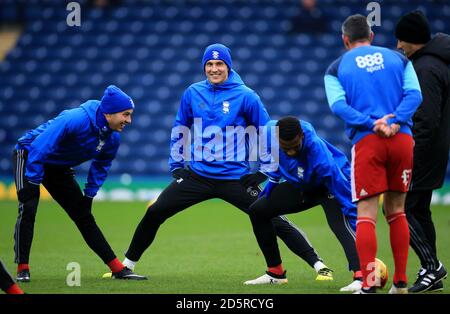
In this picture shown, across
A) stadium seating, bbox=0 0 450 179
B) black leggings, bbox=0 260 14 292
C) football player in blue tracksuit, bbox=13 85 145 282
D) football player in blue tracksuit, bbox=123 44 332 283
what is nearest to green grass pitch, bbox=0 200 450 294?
football player in blue tracksuit, bbox=13 85 145 282

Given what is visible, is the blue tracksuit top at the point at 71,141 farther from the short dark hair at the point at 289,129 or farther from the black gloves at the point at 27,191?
the short dark hair at the point at 289,129

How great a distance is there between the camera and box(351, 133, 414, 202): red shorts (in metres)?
6.70

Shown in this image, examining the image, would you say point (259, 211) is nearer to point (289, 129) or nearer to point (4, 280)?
point (289, 129)

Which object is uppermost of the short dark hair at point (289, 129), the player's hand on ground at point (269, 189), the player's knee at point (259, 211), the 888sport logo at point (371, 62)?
the 888sport logo at point (371, 62)

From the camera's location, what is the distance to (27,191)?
27.2 ft

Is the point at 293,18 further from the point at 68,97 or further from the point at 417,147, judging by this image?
the point at 417,147

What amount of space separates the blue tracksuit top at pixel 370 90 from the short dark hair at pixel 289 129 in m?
0.60

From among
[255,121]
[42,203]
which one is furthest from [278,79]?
[255,121]

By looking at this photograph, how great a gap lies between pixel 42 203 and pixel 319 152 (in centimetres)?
1212

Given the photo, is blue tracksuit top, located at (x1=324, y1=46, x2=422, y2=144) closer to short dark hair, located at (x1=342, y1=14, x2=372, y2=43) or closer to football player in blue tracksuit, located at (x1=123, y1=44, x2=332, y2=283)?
short dark hair, located at (x1=342, y1=14, x2=372, y2=43)

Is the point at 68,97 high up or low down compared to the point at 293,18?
down

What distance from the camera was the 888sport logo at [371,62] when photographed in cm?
676

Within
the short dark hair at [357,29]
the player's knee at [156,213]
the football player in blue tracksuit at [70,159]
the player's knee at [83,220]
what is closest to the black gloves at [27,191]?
the football player in blue tracksuit at [70,159]
